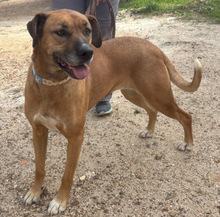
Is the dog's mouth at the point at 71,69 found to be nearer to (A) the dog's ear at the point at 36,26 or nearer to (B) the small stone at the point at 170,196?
(A) the dog's ear at the point at 36,26

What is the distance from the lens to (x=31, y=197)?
8.83ft

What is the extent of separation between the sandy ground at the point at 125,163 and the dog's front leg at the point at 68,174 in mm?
94

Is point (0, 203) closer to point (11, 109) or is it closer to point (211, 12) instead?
point (11, 109)

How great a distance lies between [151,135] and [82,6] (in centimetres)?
190

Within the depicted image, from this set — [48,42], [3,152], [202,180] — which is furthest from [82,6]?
[202,180]

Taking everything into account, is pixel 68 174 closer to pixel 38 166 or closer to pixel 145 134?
pixel 38 166

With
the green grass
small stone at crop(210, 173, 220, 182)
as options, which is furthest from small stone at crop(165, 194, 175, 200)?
the green grass

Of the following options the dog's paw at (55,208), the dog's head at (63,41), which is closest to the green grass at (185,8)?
the dog's head at (63,41)

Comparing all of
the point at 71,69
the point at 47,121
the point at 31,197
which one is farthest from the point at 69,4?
the point at 31,197

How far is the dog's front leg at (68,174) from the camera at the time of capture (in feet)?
8.25

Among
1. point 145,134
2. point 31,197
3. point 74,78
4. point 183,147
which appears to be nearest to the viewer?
point 74,78

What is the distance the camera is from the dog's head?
2086 mm

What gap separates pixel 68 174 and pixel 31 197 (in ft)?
1.53

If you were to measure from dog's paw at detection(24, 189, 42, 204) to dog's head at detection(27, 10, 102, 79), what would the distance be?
1283 mm
